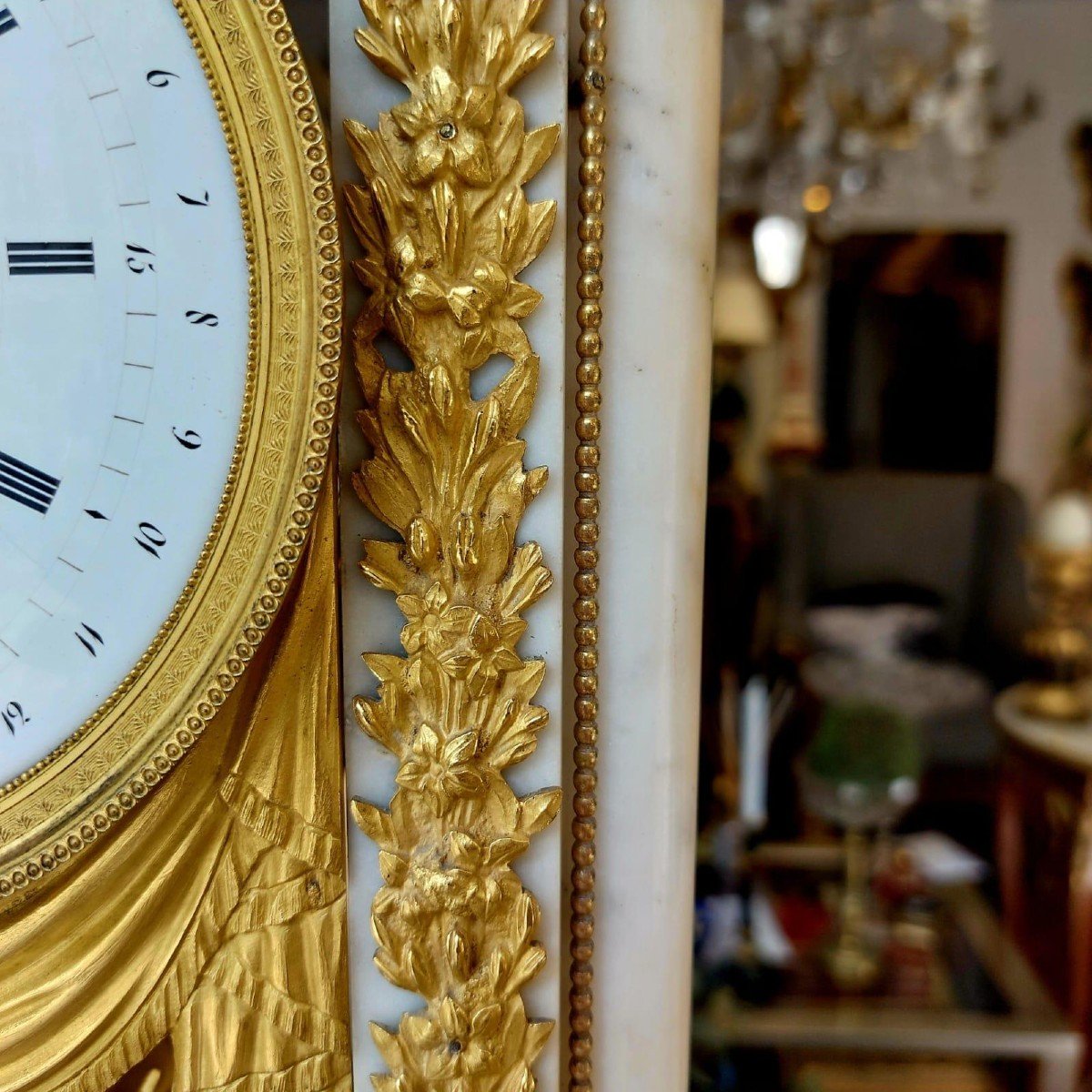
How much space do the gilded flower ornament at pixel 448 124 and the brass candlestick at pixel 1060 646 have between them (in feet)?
7.13

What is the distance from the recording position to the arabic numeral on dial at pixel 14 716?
349 millimetres

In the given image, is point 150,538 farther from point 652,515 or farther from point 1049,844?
point 1049,844

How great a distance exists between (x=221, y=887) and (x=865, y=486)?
3.15m

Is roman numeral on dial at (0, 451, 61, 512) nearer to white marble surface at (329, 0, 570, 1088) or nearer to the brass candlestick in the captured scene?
white marble surface at (329, 0, 570, 1088)

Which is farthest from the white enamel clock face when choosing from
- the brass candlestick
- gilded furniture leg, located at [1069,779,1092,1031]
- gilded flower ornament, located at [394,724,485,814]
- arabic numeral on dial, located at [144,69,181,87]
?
the brass candlestick

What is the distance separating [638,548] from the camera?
1.22 feet

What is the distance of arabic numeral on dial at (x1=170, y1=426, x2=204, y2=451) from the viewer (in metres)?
0.33

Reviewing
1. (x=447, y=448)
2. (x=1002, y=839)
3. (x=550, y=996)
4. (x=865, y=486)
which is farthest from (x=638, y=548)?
(x=865, y=486)

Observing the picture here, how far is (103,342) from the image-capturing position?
335mm

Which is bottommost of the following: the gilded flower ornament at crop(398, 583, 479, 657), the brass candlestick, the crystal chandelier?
the brass candlestick

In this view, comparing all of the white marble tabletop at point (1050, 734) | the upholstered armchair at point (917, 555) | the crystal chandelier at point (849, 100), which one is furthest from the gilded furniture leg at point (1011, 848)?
the crystal chandelier at point (849, 100)

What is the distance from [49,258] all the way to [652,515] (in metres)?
0.23

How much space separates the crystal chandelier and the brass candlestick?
1.10 meters

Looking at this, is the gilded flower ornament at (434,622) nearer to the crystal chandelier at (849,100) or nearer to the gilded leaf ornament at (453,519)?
the gilded leaf ornament at (453,519)
